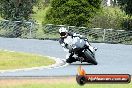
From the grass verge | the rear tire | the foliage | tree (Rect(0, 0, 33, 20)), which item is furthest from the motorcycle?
tree (Rect(0, 0, 33, 20))

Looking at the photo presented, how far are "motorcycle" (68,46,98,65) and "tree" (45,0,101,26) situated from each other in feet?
50.9

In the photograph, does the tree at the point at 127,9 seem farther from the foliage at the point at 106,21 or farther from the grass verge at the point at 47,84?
the grass verge at the point at 47,84

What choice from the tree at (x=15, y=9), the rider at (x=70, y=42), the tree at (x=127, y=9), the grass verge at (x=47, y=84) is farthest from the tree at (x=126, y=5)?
the grass verge at (x=47, y=84)

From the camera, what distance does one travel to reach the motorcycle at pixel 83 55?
18.8 metres

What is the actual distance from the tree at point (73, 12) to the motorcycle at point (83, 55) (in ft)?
50.9

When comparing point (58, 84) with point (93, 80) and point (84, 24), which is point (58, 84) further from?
point (84, 24)

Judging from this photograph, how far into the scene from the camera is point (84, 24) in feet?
113

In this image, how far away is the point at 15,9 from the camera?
35.6 m

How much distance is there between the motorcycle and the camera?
18797 millimetres

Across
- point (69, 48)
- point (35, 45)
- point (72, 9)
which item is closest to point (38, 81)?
point (69, 48)

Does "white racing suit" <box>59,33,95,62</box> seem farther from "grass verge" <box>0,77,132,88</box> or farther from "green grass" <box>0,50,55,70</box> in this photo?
"grass verge" <box>0,77,132,88</box>

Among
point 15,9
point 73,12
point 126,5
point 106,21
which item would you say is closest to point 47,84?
point 126,5

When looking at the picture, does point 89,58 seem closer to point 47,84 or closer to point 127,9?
point 47,84

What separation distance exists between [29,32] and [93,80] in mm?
23912
